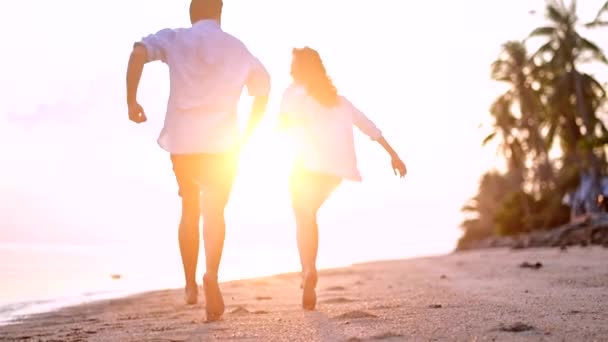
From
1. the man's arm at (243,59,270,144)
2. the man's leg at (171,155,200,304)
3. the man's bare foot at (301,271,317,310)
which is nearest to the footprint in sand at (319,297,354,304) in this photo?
the man's bare foot at (301,271,317,310)

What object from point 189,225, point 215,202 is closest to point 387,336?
point 215,202

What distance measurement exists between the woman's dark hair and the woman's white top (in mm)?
45

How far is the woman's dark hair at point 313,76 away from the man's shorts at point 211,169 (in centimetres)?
127

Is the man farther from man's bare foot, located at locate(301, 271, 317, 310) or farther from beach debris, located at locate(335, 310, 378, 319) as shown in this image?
man's bare foot, located at locate(301, 271, 317, 310)

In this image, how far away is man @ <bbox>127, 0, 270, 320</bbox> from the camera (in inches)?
158

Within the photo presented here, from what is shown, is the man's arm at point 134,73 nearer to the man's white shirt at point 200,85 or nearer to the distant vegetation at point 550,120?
the man's white shirt at point 200,85

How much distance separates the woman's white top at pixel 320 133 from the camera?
16.9 feet

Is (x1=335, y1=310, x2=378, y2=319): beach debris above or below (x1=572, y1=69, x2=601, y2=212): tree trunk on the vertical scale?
below

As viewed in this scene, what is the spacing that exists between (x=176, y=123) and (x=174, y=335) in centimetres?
129

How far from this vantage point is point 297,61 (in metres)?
5.33

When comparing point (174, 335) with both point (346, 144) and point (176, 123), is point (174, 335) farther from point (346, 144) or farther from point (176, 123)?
point (346, 144)

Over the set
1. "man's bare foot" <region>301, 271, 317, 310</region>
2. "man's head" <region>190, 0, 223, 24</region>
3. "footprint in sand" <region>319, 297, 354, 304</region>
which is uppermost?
"man's head" <region>190, 0, 223, 24</region>

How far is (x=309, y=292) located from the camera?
470 cm

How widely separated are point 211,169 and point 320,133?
4.37 ft
